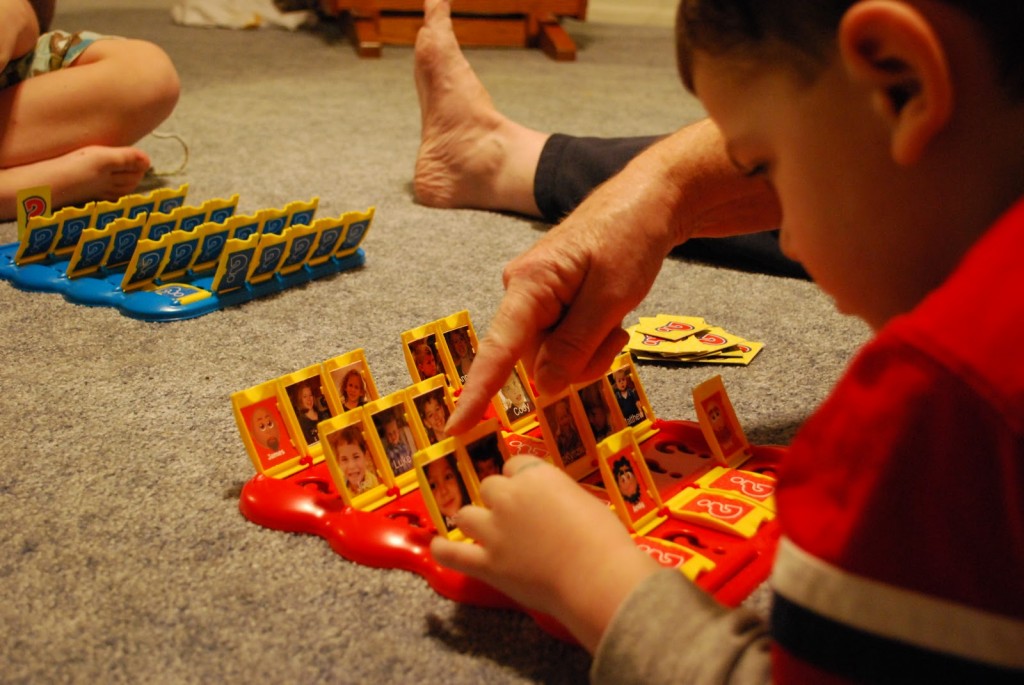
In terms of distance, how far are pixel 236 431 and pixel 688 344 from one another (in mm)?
450

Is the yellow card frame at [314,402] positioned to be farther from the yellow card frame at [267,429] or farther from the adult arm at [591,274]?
the adult arm at [591,274]

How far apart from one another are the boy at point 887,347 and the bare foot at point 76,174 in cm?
110

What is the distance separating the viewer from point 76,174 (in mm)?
1392

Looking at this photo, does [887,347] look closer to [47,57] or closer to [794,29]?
[794,29]

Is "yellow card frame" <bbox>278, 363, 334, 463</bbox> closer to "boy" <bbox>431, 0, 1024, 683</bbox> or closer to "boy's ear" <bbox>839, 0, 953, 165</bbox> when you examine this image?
"boy" <bbox>431, 0, 1024, 683</bbox>

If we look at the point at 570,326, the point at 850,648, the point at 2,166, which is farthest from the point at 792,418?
the point at 2,166

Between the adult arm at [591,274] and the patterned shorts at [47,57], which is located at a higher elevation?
the adult arm at [591,274]

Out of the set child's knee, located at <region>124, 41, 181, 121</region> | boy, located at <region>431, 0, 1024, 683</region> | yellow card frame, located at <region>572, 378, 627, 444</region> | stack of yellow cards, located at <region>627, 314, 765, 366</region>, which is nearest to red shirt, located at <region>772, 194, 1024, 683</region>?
boy, located at <region>431, 0, 1024, 683</region>

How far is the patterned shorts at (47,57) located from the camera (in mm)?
1464

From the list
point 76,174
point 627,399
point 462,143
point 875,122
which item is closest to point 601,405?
point 627,399

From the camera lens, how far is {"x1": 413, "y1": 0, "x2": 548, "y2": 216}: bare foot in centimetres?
145

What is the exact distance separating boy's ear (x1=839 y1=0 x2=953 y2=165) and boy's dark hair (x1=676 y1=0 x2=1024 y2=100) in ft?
0.05

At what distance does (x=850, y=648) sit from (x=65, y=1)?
3239 millimetres

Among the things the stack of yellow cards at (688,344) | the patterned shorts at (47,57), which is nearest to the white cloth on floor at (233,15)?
the patterned shorts at (47,57)
